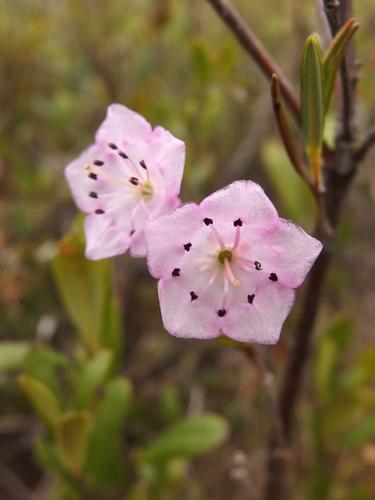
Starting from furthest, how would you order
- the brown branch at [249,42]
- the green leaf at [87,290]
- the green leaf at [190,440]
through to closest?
1. the green leaf at [190,440]
2. the green leaf at [87,290]
3. the brown branch at [249,42]

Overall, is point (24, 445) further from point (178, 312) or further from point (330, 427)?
point (178, 312)

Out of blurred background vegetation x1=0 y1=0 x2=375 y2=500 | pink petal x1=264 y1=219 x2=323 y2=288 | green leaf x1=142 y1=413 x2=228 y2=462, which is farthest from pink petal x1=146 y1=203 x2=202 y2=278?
green leaf x1=142 y1=413 x2=228 y2=462

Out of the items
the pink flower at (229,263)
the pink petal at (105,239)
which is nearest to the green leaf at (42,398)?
the pink petal at (105,239)

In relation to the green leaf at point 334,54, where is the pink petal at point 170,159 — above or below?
below

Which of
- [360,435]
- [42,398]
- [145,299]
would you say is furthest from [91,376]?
[145,299]

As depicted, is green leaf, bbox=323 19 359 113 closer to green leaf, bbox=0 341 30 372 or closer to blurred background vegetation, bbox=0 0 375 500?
blurred background vegetation, bbox=0 0 375 500

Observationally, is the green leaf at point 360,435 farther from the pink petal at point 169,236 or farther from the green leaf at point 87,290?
the pink petal at point 169,236
